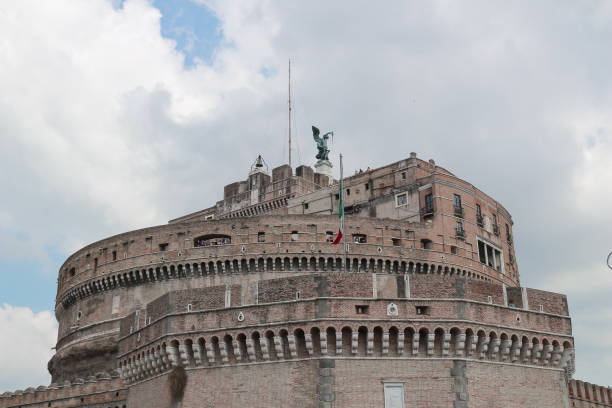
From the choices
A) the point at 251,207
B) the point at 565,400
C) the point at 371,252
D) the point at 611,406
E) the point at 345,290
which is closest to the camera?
the point at 345,290

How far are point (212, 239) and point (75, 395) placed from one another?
14872 mm

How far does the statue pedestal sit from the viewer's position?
66.4m

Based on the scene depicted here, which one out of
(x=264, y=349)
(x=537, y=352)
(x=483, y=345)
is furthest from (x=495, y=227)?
(x=264, y=349)

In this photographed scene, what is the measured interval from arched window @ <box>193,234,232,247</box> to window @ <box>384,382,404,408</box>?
26389 millimetres

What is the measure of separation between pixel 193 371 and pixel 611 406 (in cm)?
2568

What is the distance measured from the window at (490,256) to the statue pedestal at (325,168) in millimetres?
18471

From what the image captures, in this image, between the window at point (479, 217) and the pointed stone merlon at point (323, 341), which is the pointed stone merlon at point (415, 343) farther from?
the window at point (479, 217)

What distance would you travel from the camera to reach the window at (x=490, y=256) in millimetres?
51406

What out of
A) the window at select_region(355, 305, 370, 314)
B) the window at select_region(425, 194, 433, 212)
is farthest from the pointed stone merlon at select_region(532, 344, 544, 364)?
the window at select_region(425, 194, 433, 212)

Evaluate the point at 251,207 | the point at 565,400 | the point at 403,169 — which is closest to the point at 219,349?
the point at 565,400

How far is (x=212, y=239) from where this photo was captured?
48.8 meters

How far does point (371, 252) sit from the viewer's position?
4672cm

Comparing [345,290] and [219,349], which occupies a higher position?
[345,290]

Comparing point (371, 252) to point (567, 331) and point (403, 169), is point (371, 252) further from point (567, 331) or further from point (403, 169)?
point (567, 331)
